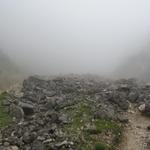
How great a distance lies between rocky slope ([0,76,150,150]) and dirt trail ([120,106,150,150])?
33.1 inches

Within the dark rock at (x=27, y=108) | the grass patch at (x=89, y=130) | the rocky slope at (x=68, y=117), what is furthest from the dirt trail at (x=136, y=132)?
the dark rock at (x=27, y=108)

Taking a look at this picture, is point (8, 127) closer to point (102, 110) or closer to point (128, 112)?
point (102, 110)

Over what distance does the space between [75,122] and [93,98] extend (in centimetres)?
1218

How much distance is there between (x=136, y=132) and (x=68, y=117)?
8.28 meters

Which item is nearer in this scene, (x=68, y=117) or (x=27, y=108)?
(x=68, y=117)

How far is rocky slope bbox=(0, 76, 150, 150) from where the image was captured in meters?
41.1

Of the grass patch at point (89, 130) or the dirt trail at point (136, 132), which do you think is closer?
the grass patch at point (89, 130)

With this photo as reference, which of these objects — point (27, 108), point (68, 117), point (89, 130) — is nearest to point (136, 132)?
point (89, 130)

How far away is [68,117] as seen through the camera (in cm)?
4959

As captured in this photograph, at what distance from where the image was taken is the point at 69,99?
60781 millimetres

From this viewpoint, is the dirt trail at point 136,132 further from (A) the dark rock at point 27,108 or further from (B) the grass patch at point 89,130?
(A) the dark rock at point 27,108

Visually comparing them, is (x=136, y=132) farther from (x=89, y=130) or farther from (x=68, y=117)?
(x=68, y=117)

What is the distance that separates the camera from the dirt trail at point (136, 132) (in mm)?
43600

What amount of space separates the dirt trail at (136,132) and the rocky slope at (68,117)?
2.76 ft
